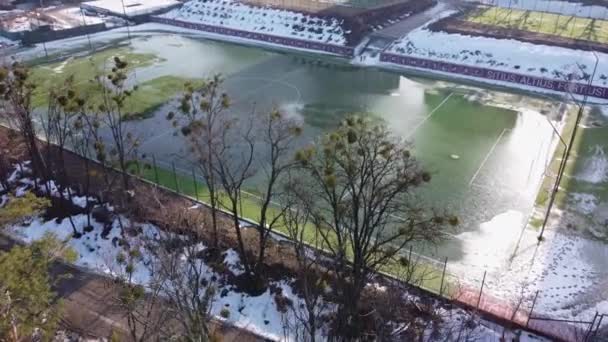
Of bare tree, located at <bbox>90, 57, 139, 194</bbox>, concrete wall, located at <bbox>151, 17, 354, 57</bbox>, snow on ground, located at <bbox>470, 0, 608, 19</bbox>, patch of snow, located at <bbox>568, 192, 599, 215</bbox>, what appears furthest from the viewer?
snow on ground, located at <bbox>470, 0, 608, 19</bbox>

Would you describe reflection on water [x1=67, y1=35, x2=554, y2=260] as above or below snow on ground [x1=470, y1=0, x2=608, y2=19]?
below

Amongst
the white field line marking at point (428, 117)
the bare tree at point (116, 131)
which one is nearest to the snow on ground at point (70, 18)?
the bare tree at point (116, 131)

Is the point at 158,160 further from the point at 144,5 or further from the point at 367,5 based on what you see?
the point at 144,5

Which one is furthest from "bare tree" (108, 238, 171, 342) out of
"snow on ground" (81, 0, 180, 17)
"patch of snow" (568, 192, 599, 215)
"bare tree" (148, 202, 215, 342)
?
"snow on ground" (81, 0, 180, 17)

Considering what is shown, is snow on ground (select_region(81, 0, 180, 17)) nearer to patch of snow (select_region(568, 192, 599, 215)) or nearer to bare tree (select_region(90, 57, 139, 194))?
bare tree (select_region(90, 57, 139, 194))

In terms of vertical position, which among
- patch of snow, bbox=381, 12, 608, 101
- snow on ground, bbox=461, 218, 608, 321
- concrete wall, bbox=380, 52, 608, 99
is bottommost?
snow on ground, bbox=461, 218, 608, 321

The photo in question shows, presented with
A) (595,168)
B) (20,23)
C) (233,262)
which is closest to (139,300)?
(233,262)

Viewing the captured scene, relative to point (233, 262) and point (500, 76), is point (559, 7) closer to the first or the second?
point (500, 76)
